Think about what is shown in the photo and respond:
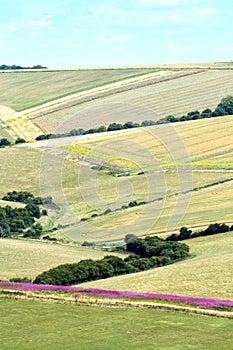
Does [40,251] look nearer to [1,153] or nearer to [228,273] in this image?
[228,273]

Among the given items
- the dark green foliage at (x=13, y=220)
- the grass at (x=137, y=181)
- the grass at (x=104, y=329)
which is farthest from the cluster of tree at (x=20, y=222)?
the grass at (x=104, y=329)

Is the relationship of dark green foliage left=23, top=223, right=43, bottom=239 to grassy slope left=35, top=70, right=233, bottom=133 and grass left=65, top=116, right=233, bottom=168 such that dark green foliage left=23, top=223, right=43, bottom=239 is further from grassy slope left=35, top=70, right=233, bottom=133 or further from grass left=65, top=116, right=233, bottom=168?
grassy slope left=35, top=70, right=233, bottom=133

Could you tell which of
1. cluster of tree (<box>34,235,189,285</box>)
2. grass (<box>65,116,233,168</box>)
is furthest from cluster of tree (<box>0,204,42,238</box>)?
grass (<box>65,116,233,168</box>)

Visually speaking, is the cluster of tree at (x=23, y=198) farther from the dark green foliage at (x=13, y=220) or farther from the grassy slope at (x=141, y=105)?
the grassy slope at (x=141, y=105)

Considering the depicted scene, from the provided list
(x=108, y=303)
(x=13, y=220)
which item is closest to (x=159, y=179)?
(x=13, y=220)

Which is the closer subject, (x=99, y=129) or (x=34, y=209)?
(x=34, y=209)

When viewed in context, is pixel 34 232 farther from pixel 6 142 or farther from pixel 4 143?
pixel 6 142
